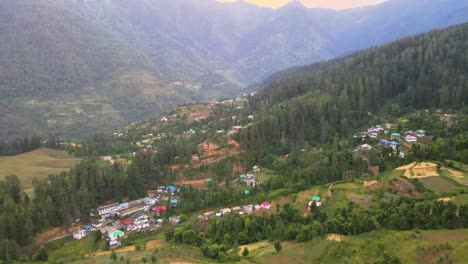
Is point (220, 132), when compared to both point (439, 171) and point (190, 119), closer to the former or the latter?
point (190, 119)

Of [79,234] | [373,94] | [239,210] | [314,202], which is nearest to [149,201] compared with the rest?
[79,234]

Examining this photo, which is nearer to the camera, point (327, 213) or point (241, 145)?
point (327, 213)

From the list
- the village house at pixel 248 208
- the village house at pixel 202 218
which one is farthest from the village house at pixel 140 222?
the village house at pixel 248 208

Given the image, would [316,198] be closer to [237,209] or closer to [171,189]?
[237,209]

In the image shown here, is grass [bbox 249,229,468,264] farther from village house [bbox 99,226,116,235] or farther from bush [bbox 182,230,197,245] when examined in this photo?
village house [bbox 99,226,116,235]

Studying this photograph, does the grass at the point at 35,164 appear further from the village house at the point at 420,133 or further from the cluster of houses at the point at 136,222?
the village house at the point at 420,133

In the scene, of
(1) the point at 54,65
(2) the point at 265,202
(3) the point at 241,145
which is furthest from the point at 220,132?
(1) the point at 54,65
